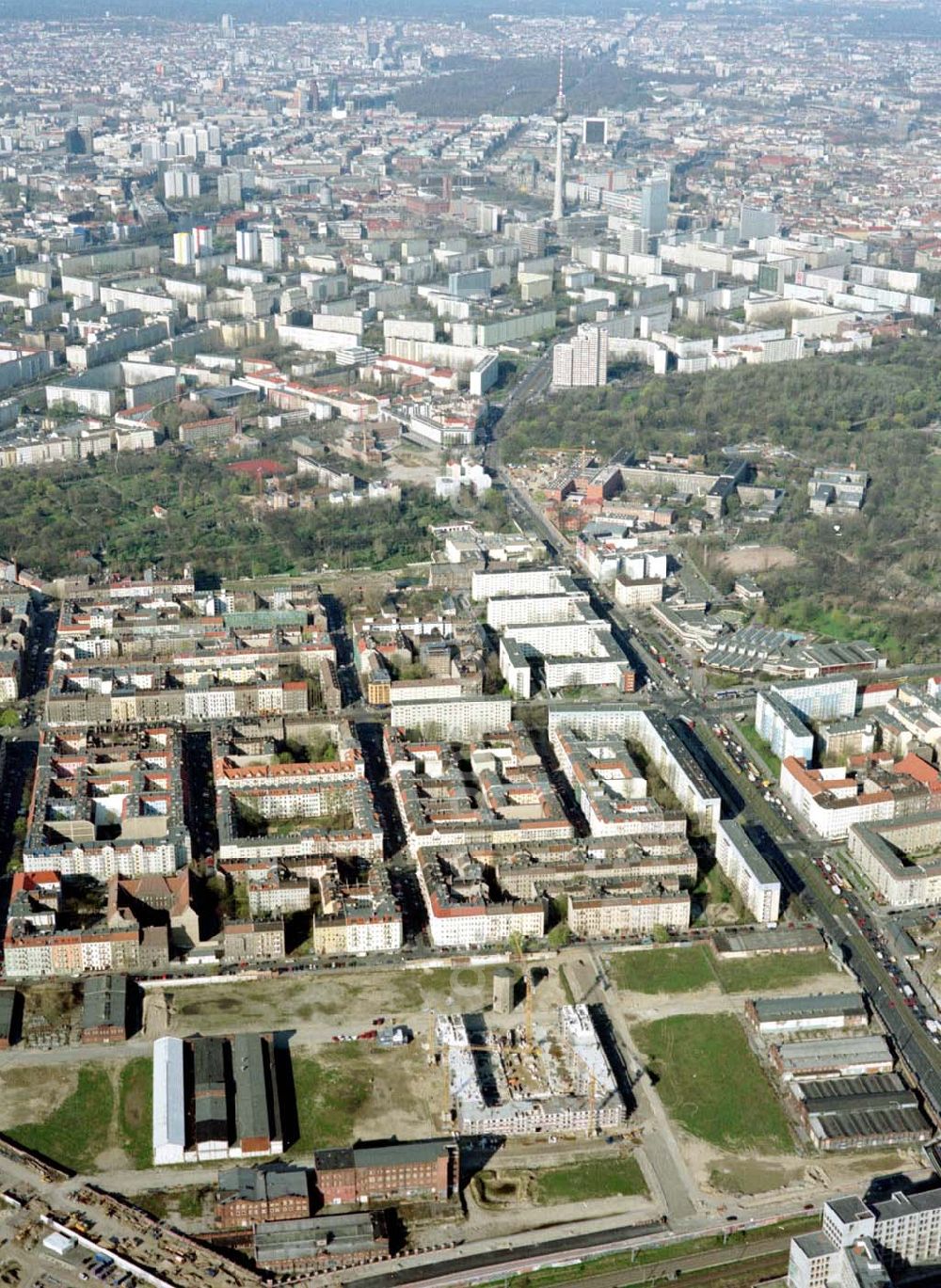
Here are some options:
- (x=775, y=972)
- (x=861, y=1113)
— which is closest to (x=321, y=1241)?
(x=861, y=1113)

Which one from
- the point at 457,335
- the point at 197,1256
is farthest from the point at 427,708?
the point at 457,335

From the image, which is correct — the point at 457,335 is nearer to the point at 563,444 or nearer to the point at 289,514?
the point at 563,444

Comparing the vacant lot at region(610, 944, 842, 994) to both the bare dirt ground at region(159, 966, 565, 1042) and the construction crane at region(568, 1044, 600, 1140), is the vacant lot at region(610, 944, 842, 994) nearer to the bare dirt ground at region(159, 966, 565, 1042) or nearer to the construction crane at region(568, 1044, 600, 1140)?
the bare dirt ground at region(159, 966, 565, 1042)

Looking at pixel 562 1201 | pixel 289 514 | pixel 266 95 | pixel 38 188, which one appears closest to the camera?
pixel 562 1201

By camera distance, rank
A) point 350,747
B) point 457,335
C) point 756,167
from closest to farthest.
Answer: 1. point 350,747
2. point 457,335
3. point 756,167

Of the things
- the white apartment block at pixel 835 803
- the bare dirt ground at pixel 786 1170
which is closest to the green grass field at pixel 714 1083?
the bare dirt ground at pixel 786 1170

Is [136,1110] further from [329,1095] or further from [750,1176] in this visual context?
[750,1176]
